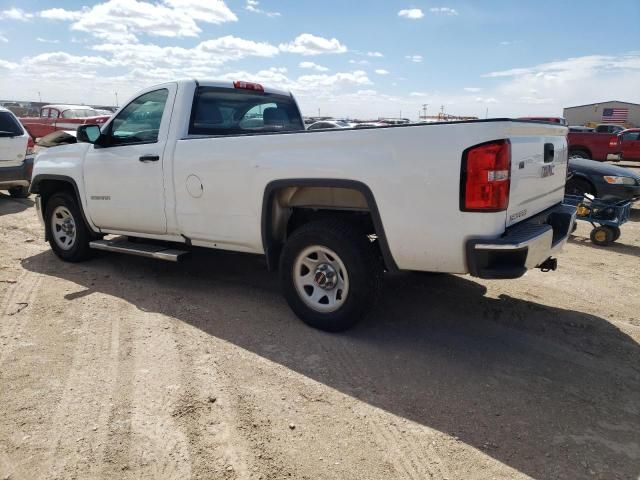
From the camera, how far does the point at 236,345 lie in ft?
12.2

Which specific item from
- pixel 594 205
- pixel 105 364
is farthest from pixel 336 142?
pixel 594 205

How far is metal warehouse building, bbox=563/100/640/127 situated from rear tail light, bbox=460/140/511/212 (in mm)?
52532

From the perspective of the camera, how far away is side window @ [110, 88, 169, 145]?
4.79 metres

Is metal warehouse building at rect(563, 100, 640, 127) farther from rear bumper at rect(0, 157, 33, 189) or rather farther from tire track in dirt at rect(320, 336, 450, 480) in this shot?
tire track in dirt at rect(320, 336, 450, 480)

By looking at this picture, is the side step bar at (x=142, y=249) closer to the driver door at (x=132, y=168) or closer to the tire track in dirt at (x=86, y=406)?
the driver door at (x=132, y=168)

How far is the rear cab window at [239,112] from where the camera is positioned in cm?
475

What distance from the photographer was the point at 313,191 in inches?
152

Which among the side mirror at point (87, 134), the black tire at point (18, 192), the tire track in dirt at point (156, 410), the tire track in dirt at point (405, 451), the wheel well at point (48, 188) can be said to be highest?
the side mirror at point (87, 134)

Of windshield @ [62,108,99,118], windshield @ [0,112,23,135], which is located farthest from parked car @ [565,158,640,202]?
windshield @ [62,108,99,118]

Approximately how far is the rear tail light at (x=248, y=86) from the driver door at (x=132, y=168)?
67 centimetres

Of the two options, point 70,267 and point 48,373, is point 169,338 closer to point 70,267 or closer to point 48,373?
point 48,373

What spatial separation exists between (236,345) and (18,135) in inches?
322

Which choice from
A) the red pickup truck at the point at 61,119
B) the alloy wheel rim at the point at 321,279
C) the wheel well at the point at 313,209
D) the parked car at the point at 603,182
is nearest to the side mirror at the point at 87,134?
the wheel well at the point at 313,209

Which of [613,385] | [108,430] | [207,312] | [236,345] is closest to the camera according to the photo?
[108,430]
